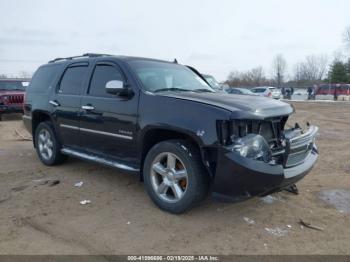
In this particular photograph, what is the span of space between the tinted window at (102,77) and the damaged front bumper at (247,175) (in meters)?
2.03

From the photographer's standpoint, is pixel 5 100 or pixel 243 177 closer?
pixel 243 177

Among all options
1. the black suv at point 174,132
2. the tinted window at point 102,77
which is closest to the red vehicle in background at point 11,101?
the black suv at point 174,132

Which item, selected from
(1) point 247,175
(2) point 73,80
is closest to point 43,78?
(2) point 73,80

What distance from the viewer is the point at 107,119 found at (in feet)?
15.6

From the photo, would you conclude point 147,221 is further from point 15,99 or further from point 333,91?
point 333,91

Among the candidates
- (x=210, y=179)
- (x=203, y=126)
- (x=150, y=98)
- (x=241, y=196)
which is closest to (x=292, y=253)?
(x=241, y=196)

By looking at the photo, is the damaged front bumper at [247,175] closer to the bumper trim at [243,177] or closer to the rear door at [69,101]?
the bumper trim at [243,177]

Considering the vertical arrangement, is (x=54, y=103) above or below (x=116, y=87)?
below

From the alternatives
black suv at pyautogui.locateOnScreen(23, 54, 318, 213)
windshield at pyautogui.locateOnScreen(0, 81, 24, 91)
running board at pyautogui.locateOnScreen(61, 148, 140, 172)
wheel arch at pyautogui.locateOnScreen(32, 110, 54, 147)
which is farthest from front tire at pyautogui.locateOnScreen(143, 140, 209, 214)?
windshield at pyautogui.locateOnScreen(0, 81, 24, 91)

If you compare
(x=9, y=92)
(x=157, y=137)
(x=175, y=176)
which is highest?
(x=9, y=92)

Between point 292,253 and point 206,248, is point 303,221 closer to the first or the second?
point 292,253

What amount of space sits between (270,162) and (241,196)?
46 centimetres

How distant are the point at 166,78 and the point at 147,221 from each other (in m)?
2.00

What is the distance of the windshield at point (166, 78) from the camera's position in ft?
15.3
